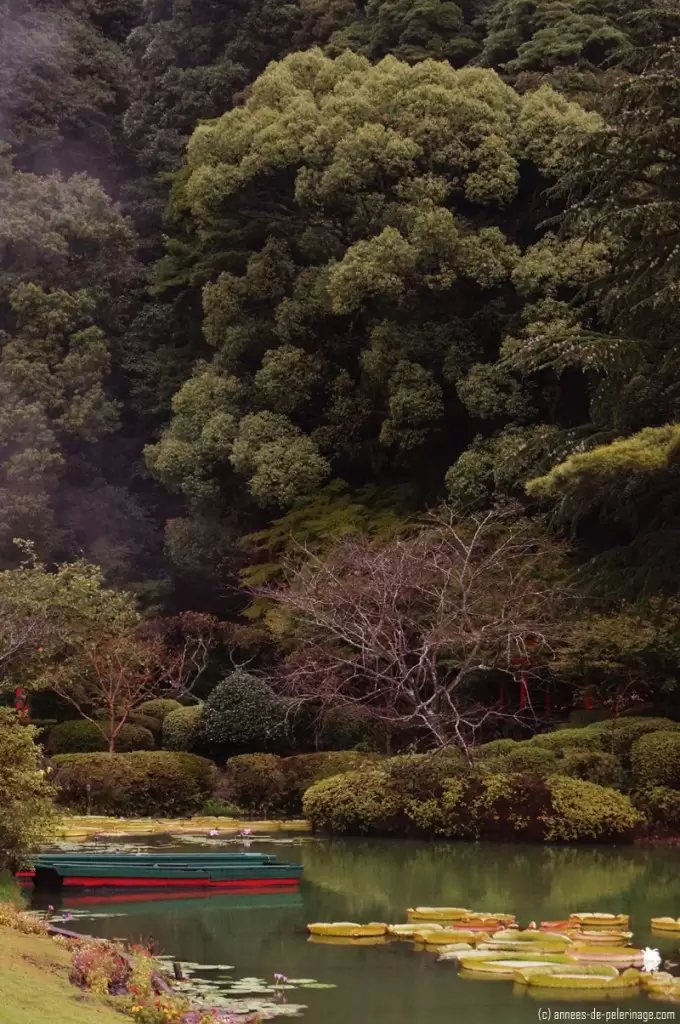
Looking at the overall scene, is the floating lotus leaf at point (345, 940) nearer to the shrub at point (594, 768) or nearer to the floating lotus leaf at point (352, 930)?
the floating lotus leaf at point (352, 930)

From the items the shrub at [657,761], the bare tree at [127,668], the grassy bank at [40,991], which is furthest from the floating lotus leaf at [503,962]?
the bare tree at [127,668]

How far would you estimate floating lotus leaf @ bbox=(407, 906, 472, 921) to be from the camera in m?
12.6

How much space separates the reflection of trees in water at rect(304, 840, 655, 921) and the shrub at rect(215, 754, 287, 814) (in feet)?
9.68

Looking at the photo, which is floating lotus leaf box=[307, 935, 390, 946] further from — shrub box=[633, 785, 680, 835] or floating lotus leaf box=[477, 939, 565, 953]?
shrub box=[633, 785, 680, 835]

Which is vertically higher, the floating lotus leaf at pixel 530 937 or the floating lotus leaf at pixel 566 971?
the floating lotus leaf at pixel 530 937

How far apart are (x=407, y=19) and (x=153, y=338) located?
9.77 metres

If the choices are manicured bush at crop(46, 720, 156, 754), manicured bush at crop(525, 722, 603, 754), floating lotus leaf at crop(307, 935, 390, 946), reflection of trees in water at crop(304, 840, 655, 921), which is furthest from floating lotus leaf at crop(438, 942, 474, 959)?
manicured bush at crop(46, 720, 156, 754)

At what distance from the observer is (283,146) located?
2994 cm

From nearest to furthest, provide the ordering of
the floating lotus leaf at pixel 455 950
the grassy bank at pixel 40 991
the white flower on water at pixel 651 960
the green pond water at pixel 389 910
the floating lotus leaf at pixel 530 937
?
Answer: the grassy bank at pixel 40 991 < the green pond water at pixel 389 910 < the white flower on water at pixel 651 960 < the floating lotus leaf at pixel 455 950 < the floating lotus leaf at pixel 530 937

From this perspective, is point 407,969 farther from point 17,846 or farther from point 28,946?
point 17,846

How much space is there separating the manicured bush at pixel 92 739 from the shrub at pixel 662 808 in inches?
357

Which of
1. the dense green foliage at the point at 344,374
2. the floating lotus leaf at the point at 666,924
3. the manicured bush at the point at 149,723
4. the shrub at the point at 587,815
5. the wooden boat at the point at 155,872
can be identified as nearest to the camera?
the floating lotus leaf at the point at 666,924

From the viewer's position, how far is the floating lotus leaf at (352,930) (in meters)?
12.1

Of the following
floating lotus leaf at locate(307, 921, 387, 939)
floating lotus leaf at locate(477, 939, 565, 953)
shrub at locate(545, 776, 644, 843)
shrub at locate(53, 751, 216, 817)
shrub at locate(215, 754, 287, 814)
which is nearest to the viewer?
floating lotus leaf at locate(477, 939, 565, 953)
